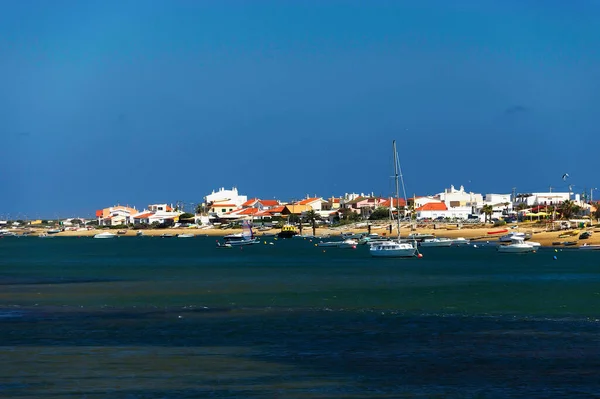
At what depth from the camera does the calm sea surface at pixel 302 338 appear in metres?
24.1

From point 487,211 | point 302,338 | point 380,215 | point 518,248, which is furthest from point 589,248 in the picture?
point 380,215

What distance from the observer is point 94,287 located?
5850 cm

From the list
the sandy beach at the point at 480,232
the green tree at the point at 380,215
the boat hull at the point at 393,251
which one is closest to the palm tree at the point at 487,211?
the sandy beach at the point at 480,232

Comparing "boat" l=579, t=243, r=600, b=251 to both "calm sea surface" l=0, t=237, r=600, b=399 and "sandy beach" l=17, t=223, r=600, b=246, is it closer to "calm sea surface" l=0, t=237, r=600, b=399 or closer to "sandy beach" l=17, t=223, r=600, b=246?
"sandy beach" l=17, t=223, r=600, b=246

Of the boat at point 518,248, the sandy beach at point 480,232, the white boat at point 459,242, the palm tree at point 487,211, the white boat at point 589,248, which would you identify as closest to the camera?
the boat at point 518,248

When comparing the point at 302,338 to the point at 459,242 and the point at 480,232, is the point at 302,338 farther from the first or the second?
the point at 480,232

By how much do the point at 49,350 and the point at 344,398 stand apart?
11.3 m

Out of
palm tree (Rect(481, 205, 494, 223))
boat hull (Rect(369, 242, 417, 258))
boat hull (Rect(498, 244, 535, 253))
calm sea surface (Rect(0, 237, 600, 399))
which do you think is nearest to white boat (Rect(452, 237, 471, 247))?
boat hull (Rect(498, 244, 535, 253))

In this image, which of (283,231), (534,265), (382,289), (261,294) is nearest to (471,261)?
(534,265)

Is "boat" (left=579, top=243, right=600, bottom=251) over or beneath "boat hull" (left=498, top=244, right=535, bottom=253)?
beneath

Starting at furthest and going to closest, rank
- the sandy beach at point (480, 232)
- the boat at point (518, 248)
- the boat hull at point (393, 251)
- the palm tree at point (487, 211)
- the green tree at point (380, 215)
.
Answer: the green tree at point (380, 215), the palm tree at point (487, 211), the sandy beach at point (480, 232), the boat at point (518, 248), the boat hull at point (393, 251)

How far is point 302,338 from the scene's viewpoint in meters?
32.5

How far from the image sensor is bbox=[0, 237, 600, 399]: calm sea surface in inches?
949

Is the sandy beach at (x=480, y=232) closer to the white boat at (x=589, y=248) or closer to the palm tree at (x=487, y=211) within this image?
the white boat at (x=589, y=248)
